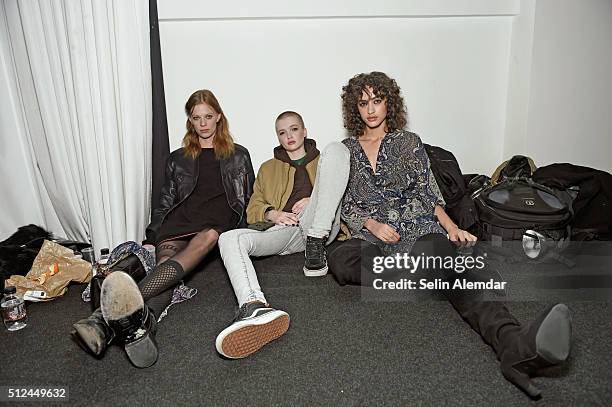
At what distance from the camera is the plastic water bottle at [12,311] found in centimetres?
193

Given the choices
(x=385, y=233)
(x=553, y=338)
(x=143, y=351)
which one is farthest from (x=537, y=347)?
(x=143, y=351)

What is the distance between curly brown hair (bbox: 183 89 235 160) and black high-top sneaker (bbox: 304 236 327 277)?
2.28 feet

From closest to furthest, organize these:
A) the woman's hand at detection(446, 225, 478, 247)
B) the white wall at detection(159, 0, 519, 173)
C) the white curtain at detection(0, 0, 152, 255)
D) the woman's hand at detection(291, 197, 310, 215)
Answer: the woman's hand at detection(446, 225, 478, 247) < the white curtain at detection(0, 0, 152, 255) < the woman's hand at detection(291, 197, 310, 215) < the white wall at detection(159, 0, 519, 173)

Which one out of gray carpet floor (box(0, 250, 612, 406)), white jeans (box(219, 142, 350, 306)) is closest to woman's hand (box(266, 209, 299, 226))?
white jeans (box(219, 142, 350, 306))

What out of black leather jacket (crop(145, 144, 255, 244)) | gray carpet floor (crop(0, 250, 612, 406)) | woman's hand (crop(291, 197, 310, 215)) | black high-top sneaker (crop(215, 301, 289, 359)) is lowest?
gray carpet floor (crop(0, 250, 612, 406))

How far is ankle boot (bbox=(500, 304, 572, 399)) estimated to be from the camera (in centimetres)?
130

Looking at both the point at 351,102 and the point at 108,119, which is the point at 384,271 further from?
the point at 108,119

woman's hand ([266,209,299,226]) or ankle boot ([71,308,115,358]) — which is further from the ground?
woman's hand ([266,209,299,226])

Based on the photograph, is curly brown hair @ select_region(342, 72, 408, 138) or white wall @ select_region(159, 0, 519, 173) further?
white wall @ select_region(159, 0, 519, 173)

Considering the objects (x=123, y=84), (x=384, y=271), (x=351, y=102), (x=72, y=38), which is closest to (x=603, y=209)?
(x=384, y=271)

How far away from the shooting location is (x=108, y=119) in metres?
2.34

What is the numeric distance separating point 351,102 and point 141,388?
1546mm

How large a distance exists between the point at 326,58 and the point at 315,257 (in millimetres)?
1346

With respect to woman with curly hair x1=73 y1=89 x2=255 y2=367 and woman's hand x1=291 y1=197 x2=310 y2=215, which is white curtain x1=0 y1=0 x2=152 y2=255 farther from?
woman's hand x1=291 y1=197 x2=310 y2=215
